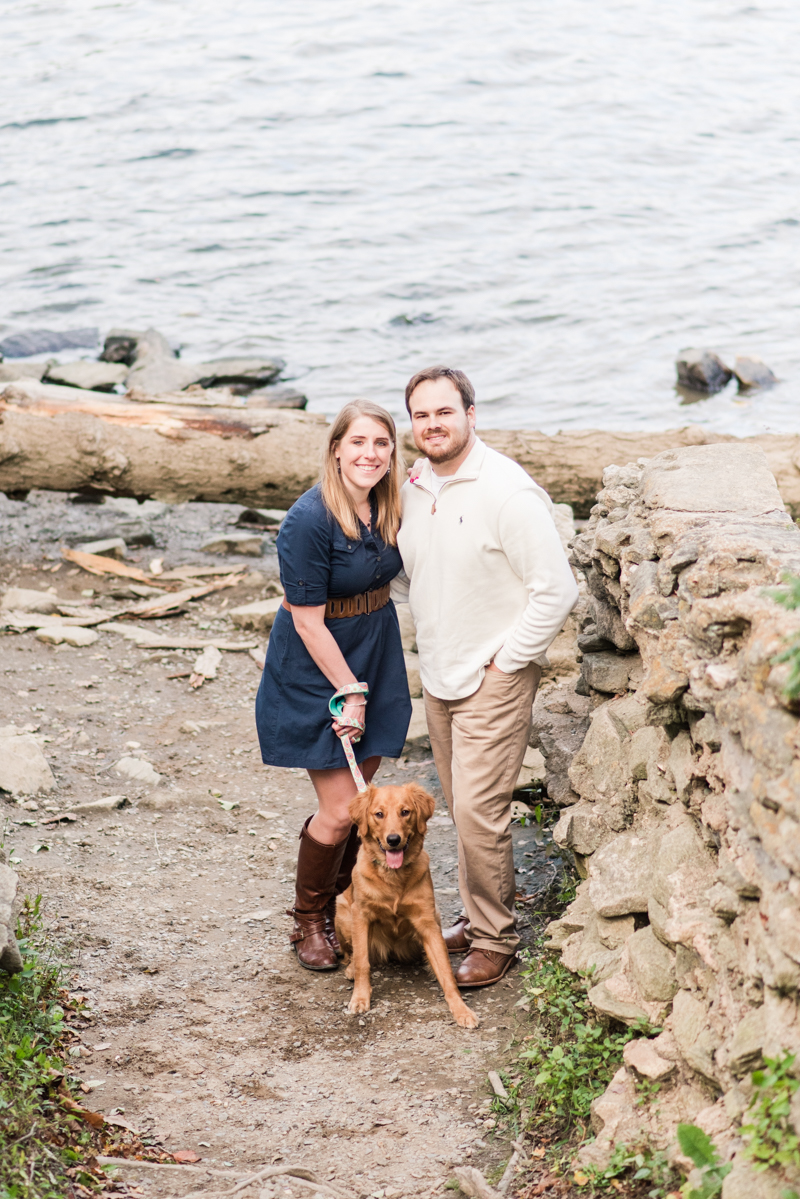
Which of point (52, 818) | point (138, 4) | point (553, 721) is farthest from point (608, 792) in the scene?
point (138, 4)

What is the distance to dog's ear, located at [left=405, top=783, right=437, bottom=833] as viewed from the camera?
15.8 feet


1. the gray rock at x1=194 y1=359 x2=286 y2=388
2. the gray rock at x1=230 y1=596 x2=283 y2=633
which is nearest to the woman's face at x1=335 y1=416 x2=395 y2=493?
the gray rock at x1=230 y1=596 x2=283 y2=633

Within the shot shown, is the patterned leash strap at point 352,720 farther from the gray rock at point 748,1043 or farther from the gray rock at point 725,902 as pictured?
the gray rock at point 748,1043

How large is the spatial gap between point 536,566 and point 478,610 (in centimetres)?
35

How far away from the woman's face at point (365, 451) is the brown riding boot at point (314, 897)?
5.61 feet

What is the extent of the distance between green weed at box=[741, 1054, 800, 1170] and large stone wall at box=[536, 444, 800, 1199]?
0.05 metres

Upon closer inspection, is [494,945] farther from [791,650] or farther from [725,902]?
[791,650]

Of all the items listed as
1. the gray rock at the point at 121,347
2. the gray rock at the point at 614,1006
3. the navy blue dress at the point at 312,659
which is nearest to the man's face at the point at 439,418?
the navy blue dress at the point at 312,659

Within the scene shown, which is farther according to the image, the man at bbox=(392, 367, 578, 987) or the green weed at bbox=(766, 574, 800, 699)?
the man at bbox=(392, 367, 578, 987)

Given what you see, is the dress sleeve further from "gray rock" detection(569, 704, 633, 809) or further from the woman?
"gray rock" detection(569, 704, 633, 809)

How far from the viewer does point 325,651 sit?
4.77 metres

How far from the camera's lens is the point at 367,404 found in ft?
15.2

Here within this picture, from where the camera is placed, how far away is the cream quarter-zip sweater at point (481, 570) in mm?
4465


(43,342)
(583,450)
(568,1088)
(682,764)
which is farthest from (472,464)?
(43,342)
